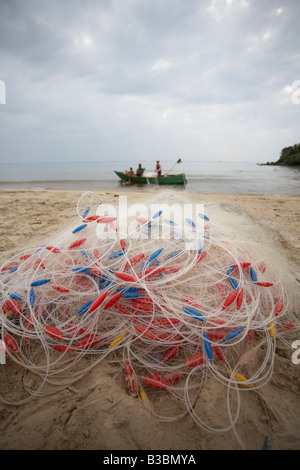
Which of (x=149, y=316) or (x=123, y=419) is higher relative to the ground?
(x=149, y=316)

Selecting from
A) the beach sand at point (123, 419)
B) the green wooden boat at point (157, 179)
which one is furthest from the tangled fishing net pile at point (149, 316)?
the green wooden boat at point (157, 179)

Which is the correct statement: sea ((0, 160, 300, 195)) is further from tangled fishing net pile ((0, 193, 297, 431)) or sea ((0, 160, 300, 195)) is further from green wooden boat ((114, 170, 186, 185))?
tangled fishing net pile ((0, 193, 297, 431))

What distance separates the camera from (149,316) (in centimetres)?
210

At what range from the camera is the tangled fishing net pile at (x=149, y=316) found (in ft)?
5.94

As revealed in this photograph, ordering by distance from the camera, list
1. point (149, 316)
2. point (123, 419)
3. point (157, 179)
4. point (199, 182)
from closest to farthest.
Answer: point (123, 419) < point (149, 316) < point (157, 179) < point (199, 182)

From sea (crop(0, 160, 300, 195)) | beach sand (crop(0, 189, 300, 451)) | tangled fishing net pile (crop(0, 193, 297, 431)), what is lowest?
beach sand (crop(0, 189, 300, 451))

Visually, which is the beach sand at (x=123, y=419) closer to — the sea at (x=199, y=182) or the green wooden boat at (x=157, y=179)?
the sea at (x=199, y=182)

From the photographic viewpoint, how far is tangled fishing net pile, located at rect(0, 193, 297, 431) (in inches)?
71.2

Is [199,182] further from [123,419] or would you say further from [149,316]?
[123,419]

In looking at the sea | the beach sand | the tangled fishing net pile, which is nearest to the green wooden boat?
the sea

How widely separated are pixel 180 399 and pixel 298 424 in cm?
85

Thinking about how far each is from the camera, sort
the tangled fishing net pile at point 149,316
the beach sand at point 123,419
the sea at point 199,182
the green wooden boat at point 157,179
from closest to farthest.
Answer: the beach sand at point 123,419 < the tangled fishing net pile at point 149,316 < the sea at point 199,182 < the green wooden boat at point 157,179

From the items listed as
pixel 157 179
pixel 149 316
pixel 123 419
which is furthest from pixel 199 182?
pixel 123 419

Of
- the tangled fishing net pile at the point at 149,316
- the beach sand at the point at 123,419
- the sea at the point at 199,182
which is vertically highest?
the sea at the point at 199,182
